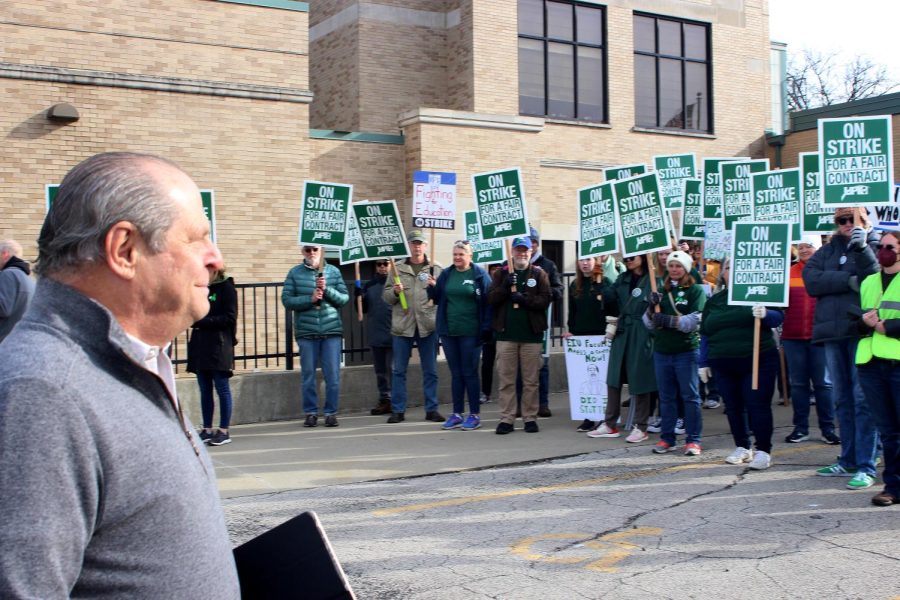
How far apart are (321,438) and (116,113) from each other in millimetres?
7356

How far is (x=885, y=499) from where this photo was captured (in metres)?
7.00

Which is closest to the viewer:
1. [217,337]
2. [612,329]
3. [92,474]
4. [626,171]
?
[92,474]

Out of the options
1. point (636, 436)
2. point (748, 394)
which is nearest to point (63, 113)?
point (636, 436)

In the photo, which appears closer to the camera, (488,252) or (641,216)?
(641,216)

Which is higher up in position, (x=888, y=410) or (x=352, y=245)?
(x=352, y=245)

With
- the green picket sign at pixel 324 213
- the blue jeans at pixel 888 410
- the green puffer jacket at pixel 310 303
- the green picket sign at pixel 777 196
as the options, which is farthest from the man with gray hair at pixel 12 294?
the green picket sign at pixel 777 196

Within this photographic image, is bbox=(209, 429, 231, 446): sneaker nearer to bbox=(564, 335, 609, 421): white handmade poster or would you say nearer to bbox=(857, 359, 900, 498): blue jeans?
bbox=(564, 335, 609, 421): white handmade poster

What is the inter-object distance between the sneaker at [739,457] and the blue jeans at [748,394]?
72 mm

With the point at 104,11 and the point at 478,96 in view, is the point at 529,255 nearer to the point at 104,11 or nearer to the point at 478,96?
the point at 104,11

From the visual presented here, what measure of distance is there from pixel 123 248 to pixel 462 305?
30.8 ft

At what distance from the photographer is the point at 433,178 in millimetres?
12867

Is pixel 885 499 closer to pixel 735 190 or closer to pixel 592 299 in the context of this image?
pixel 592 299

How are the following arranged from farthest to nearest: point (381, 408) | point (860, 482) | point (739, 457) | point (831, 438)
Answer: point (381, 408)
point (831, 438)
point (739, 457)
point (860, 482)

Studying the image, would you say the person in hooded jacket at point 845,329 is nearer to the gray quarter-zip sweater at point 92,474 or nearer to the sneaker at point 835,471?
the sneaker at point 835,471
